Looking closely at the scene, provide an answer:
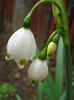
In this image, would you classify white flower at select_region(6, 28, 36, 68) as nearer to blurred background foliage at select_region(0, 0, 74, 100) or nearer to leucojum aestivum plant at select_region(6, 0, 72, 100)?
leucojum aestivum plant at select_region(6, 0, 72, 100)

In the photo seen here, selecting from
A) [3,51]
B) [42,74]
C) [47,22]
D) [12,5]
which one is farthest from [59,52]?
[12,5]

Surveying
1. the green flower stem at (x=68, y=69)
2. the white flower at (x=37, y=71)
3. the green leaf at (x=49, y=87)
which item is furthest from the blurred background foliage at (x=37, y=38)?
the white flower at (x=37, y=71)

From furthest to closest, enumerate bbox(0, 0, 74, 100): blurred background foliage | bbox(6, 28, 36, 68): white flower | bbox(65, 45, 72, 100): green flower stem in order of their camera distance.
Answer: bbox(0, 0, 74, 100): blurred background foliage → bbox(65, 45, 72, 100): green flower stem → bbox(6, 28, 36, 68): white flower

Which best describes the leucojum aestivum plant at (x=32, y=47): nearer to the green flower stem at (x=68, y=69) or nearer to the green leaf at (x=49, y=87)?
the green flower stem at (x=68, y=69)

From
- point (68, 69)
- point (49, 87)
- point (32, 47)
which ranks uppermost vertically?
point (32, 47)

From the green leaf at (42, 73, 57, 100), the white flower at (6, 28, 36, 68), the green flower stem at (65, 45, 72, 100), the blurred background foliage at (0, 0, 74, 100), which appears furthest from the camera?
the blurred background foliage at (0, 0, 74, 100)

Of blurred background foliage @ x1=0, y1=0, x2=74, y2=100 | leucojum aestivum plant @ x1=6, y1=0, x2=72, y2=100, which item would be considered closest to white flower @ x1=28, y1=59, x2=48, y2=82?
leucojum aestivum plant @ x1=6, y1=0, x2=72, y2=100

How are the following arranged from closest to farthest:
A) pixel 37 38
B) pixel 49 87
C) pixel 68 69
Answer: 1. pixel 68 69
2. pixel 49 87
3. pixel 37 38

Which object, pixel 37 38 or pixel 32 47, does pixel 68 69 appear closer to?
pixel 32 47

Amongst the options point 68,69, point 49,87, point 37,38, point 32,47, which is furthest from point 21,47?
point 37,38
